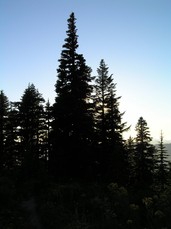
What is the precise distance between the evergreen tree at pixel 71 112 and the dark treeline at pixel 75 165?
0.08 metres

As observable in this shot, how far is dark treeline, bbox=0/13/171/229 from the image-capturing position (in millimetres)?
12492

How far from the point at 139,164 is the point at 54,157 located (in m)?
18.9

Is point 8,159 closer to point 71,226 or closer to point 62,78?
point 62,78

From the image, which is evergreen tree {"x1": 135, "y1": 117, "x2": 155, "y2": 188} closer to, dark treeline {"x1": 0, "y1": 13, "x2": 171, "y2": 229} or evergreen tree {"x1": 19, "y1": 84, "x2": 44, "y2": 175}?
dark treeline {"x1": 0, "y1": 13, "x2": 171, "y2": 229}

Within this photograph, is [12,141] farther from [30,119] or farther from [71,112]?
[71,112]

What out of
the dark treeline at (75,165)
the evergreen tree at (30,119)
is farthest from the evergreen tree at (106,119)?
the evergreen tree at (30,119)

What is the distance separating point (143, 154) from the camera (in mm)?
42812

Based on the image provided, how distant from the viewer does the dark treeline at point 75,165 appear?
1249cm

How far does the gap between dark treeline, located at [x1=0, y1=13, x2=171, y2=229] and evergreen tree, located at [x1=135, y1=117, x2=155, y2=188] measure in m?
0.13

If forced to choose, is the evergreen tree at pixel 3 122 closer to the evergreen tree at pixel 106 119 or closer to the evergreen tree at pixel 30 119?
the evergreen tree at pixel 30 119

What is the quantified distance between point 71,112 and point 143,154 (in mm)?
19933

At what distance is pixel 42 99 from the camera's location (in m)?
41.2

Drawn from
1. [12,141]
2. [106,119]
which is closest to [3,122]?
[12,141]

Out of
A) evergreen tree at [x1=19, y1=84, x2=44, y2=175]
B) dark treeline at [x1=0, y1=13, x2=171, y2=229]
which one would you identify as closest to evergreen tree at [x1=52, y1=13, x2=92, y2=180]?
dark treeline at [x1=0, y1=13, x2=171, y2=229]
